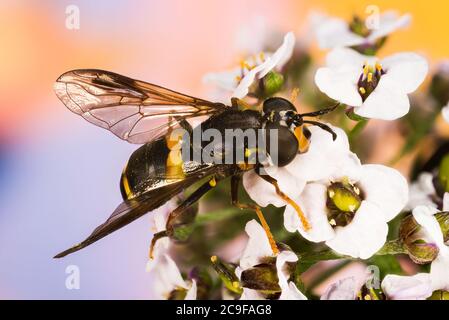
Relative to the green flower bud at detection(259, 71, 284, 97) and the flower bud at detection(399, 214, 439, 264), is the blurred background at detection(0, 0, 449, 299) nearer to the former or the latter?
the green flower bud at detection(259, 71, 284, 97)

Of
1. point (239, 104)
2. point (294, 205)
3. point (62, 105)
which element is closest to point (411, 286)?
point (294, 205)

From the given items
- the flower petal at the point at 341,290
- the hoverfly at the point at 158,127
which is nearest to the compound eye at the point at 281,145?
the hoverfly at the point at 158,127

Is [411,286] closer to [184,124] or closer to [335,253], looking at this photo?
[335,253]

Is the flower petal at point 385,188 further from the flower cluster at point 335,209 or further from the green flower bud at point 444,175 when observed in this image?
the green flower bud at point 444,175

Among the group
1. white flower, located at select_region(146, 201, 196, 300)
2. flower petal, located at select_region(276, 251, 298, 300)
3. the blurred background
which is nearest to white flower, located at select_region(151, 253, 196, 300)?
white flower, located at select_region(146, 201, 196, 300)

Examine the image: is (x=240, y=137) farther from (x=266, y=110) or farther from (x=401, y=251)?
(x=401, y=251)

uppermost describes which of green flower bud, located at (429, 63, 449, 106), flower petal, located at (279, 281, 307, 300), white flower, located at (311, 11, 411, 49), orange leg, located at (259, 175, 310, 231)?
white flower, located at (311, 11, 411, 49)
